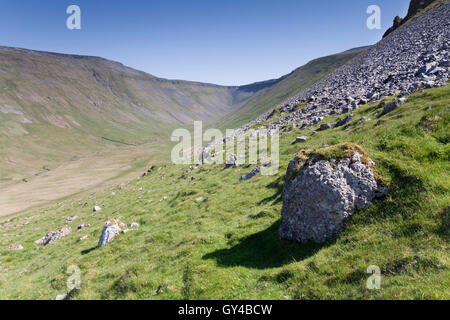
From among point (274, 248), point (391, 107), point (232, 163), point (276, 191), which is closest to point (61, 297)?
point (274, 248)

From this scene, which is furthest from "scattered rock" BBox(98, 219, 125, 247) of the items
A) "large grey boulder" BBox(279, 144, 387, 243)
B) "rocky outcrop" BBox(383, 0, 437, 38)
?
"rocky outcrop" BBox(383, 0, 437, 38)

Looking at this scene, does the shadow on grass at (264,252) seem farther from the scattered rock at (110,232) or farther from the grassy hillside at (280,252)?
the scattered rock at (110,232)

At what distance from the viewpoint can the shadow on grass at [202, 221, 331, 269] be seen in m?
11.1

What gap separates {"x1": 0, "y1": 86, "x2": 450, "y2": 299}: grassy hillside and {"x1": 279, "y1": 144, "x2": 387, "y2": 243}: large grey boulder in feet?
1.75

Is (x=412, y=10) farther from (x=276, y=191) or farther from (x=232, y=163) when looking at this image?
(x=276, y=191)

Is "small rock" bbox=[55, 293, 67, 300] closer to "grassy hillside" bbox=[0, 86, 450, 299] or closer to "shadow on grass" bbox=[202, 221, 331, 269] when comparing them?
"grassy hillside" bbox=[0, 86, 450, 299]

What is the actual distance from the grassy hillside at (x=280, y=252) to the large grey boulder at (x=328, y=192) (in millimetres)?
533

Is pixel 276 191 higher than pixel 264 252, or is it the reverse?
pixel 276 191

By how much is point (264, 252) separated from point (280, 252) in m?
0.94

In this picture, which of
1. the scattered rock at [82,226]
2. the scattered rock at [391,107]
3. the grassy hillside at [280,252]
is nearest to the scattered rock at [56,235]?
the scattered rock at [82,226]

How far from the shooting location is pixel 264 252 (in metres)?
12.5
